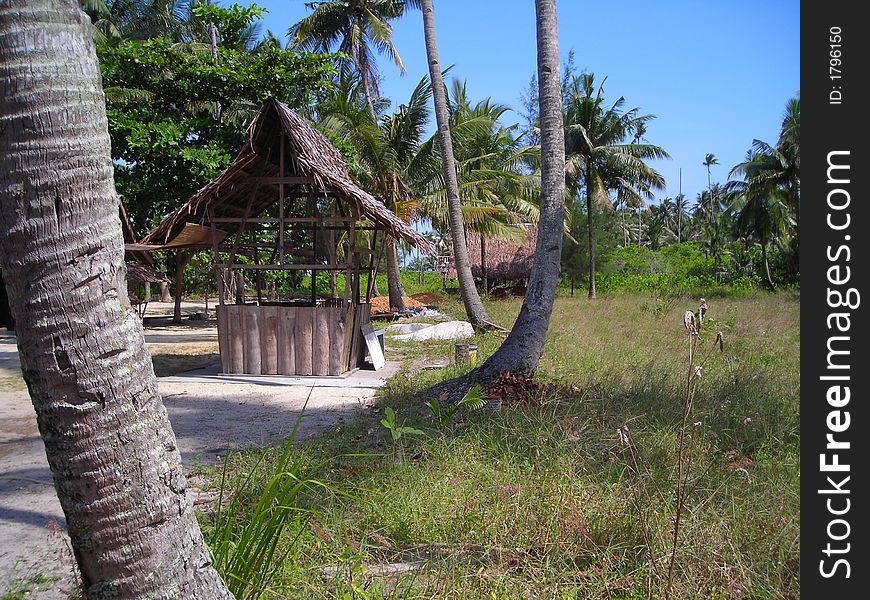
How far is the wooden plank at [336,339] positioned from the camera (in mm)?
10289

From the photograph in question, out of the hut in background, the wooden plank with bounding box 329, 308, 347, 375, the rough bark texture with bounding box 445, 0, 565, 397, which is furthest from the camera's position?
the wooden plank with bounding box 329, 308, 347, 375

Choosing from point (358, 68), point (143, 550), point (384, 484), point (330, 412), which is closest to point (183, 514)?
point (143, 550)

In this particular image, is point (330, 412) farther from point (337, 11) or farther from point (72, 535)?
point (337, 11)

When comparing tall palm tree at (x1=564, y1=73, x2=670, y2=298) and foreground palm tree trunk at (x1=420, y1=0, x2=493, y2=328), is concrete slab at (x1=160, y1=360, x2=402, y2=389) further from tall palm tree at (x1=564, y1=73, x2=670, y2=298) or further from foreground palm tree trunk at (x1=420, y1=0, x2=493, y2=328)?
tall palm tree at (x1=564, y1=73, x2=670, y2=298)

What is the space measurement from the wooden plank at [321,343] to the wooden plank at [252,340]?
0.88 metres

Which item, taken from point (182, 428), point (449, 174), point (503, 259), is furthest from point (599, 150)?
point (182, 428)

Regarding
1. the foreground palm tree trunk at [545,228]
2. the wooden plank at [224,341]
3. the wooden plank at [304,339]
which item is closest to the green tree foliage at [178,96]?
the wooden plank at [224,341]

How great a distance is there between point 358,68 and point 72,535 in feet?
91.3

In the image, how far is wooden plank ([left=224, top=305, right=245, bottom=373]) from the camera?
415 inches

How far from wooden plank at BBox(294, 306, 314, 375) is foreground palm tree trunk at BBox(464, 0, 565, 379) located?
12.3 ft

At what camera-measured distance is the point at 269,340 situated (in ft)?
34.4

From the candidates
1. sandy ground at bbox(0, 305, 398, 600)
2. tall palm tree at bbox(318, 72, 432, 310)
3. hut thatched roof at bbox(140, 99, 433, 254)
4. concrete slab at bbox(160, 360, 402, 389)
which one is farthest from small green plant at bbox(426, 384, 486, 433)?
tall palm tree at bbox(318, 72, 432, 310)

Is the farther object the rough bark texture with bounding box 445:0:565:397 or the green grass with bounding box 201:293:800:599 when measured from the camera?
the rough bark texture with bounding box 445:0:565:397

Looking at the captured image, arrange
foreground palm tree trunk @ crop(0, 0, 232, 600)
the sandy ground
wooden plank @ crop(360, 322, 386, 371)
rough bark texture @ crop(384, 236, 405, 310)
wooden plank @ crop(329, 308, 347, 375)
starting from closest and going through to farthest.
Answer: foreground palm tree trunk @ crop(0, 0, 232, 600)
the sandy ground
wooden plank @ crop(329, 308, 347, 375)
wooden plank @ crop(360, 322, 386, 371)
rough bark texture @ crop(384, 236, 405, 310)
